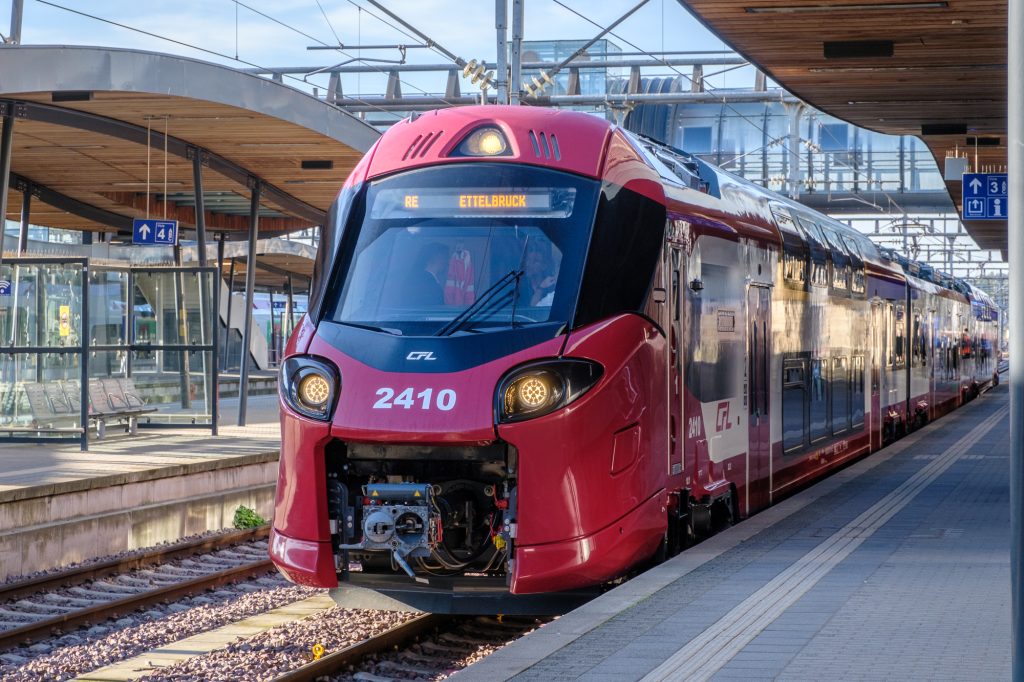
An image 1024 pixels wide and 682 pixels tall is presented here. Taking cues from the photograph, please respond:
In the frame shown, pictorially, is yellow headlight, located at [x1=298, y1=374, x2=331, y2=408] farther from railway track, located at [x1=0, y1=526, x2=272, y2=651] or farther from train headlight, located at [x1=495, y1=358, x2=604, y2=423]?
railway track, located at [x1=0, y1=526, x2=272, y2=651]

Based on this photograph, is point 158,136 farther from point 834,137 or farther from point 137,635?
point 834,137

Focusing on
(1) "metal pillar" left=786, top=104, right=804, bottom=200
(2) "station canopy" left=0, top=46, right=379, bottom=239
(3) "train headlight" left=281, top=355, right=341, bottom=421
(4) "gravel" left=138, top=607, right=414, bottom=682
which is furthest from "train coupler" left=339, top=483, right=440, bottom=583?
(1) "metal pillar" left=786, top=104, right=804, bottom=200

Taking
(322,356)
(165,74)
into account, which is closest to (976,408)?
(165,74)

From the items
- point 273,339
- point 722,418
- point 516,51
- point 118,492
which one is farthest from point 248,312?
point 273,339

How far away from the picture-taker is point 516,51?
20.1 metres

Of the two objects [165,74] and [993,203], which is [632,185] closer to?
[165,74]

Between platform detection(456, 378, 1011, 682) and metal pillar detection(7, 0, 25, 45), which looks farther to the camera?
metal pillar detection(7, 0, 25, 45)

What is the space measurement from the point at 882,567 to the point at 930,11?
230 inches

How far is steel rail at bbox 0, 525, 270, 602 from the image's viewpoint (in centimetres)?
1156

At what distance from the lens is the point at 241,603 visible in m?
11.4

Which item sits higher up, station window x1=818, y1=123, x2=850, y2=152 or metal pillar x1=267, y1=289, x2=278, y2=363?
station window x1=818, y1=123, x2=850, y2=152

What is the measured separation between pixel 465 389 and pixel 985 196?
14.4 metres

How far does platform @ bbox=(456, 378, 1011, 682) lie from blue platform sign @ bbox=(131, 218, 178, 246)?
10928 mm

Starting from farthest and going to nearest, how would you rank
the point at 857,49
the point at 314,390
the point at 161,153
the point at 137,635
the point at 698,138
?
1. the point at 698,138
2. the point at 161,153
3. the point at 857,49
4. the point at 137,635
5. the point at 314,390
